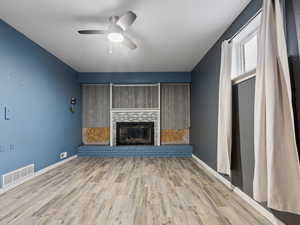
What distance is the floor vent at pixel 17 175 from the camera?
259 centimetres

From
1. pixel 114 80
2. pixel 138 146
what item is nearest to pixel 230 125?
pixel 138 146

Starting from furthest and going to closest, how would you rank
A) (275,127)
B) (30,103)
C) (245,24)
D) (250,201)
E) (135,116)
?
(135,116), (30,103), (245,24), (250,201), (275,127)

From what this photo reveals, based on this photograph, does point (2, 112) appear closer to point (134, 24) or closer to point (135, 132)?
point (134, 24)

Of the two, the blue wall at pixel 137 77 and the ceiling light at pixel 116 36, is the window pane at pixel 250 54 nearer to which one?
the ceiling light at pixel 116 36

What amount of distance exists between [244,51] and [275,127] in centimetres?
164

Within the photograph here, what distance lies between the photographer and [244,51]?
2.68 m

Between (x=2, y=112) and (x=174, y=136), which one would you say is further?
(x=174, y=136)

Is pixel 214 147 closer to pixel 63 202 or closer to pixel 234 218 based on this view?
pixel 234 218

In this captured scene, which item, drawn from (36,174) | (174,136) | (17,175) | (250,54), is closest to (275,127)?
(250,54)

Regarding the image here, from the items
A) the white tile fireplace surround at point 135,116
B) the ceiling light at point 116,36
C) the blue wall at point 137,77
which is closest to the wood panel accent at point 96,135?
the white tile fireplace surround at point 135,116

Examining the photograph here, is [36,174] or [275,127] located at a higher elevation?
[275,127]

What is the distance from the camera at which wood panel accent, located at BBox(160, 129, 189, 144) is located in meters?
5.53

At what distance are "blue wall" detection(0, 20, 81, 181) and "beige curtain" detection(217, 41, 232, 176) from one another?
3246 mm

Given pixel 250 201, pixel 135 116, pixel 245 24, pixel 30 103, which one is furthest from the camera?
pixel 135 116
